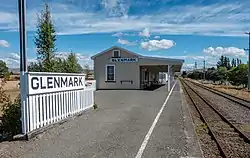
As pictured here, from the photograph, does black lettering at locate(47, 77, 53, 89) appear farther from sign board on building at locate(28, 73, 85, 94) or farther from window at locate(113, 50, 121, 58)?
window at locate(113, 50, 121, 58)

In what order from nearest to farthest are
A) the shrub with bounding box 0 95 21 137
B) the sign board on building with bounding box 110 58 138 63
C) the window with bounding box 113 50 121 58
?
the shrub with bounding box 0 95 21 137 → the sign board on building with bounding box 110 58 138 63 → the window with bounding box 113 50 121 58

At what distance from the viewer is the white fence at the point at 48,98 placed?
625cm

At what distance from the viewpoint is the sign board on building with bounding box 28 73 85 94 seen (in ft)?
21.4

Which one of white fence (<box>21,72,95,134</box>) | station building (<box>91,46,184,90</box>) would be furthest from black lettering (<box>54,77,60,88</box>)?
station building (<box>91,46,184,90</box>)

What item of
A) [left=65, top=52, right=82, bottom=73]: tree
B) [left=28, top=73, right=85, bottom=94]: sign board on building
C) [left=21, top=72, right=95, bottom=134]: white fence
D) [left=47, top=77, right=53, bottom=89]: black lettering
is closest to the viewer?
[left=21, top=72, right=95, bottom=134]: white fence

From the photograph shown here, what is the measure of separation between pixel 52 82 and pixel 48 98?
0.50 metres

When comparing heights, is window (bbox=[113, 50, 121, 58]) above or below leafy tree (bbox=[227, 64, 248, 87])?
above

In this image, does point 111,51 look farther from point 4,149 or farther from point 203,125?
point 4,149

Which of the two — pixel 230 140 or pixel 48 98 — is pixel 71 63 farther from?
pixel 230 140

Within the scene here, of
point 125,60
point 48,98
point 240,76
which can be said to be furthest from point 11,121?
point 240,76

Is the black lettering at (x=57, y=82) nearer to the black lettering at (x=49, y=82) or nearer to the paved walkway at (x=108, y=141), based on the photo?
the black lettering at (x=49, y=82)

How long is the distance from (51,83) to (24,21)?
1.75 meters

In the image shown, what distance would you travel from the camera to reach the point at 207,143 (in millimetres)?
7082

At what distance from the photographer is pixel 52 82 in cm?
751
